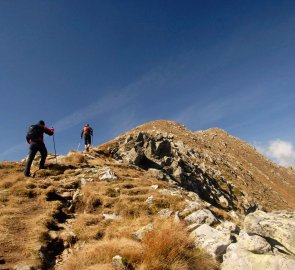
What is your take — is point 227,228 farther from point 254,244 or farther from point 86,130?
point 86,130

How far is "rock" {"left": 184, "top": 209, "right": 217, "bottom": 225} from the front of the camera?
12.2 meters

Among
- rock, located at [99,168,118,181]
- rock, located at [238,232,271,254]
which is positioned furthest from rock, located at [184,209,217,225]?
rock, located at [99,168,118,181]

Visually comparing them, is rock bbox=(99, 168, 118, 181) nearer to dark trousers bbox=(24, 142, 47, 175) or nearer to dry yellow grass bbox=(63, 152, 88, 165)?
dry yellow grass bbox=(63, 152, 88, 165)

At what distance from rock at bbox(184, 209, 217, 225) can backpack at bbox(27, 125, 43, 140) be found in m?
12.1

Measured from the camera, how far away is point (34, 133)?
20.3 m

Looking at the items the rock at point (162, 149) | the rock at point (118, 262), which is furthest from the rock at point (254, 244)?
the rock at point (162, 149)

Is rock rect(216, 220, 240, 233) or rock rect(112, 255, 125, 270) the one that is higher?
rock rect(216, 220, 240, 233)

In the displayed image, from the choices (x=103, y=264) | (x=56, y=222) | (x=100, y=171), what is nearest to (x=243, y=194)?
(x=100, y=171)

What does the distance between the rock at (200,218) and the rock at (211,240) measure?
104 cm

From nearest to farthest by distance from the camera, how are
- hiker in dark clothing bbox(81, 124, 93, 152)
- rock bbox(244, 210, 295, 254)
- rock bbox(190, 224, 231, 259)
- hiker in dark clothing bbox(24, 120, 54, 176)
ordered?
rock bbox(190, 224, 231, 259) < rock bbox(244, 210, 295, 254) < hiker in dark clothing bbox(24, 120, 54, 176) < hiker in dark clothing bbox(81, 124, 93, 152)

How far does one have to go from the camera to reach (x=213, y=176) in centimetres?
4928

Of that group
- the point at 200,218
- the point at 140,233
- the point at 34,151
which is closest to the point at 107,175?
the point at 34,151

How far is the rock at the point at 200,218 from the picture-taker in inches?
482

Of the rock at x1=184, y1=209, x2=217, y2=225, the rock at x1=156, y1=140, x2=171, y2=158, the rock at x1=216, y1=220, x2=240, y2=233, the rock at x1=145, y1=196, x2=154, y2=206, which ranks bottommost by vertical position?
the rock at x1=216, y1=220, x2=240, y2=233
